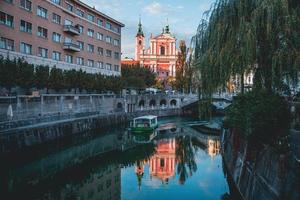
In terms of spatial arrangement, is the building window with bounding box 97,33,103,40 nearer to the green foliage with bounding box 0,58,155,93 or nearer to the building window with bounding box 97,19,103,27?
the building window with bounding box 97,19,103,27

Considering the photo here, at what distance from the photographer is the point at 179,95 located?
3238 inches

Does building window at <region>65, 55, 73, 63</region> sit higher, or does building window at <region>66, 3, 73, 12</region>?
building window at <region>66, 3, 73, 12</region>

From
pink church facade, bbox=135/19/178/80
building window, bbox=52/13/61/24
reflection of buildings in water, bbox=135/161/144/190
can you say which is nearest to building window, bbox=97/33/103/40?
building window, bbox=52/13/61/24

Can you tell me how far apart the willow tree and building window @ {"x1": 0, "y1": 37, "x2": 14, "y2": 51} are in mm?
27791

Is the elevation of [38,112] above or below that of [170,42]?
below

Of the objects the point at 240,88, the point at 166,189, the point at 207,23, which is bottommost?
the point at 166,189

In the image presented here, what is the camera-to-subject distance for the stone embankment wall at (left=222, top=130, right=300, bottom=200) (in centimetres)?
1176

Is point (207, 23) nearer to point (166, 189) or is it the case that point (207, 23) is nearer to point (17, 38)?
point (166, 189)

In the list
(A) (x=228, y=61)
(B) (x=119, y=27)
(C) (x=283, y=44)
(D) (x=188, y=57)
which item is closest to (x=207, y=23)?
(D) (x=188, y=57)

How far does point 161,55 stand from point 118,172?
9021 centimetres

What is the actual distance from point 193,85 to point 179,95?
196 ft

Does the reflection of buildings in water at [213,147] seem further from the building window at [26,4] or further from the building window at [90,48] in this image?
the building window at [90,48]

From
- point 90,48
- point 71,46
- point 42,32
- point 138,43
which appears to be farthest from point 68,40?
point 138,43

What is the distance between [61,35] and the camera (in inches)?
2176
